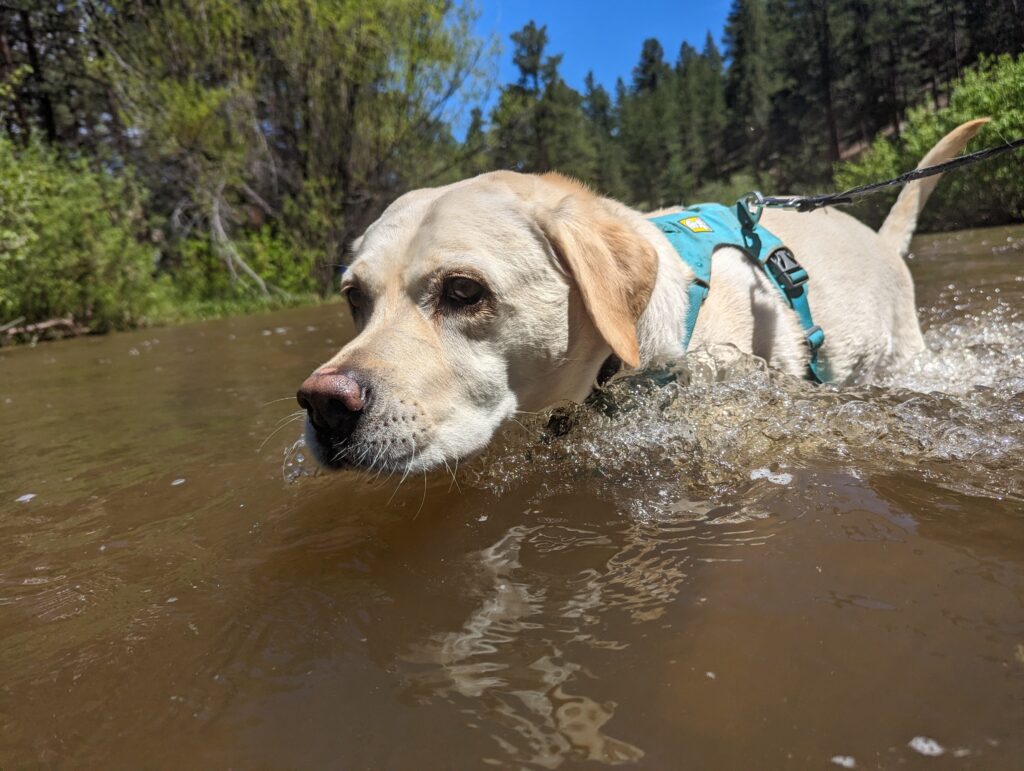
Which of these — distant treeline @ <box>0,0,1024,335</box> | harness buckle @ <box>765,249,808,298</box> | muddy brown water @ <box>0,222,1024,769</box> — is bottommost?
muddy brown water @ <box>0,222,1024,769</box>

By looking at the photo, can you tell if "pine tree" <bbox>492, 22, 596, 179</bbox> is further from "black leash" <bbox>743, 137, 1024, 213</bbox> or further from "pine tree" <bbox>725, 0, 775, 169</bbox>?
"black leash" <bbox>743, 137, 1024, 213</bbox>

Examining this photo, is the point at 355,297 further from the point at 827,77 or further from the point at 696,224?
the point at 827,77

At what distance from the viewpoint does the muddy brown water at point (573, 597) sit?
1.33 meters

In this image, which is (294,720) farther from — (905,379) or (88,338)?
(88,338)

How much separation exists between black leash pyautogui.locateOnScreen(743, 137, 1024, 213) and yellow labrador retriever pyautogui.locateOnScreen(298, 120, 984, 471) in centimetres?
56

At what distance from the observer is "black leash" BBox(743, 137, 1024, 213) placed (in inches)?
119

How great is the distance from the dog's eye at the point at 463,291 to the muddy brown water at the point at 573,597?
0.60 metres

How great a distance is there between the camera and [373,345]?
2.48m

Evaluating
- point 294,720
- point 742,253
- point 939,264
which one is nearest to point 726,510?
point 294,720

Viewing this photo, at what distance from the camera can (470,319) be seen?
2.64 m

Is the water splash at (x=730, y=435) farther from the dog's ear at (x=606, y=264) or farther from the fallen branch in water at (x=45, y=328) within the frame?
the fallen branch in water at (x=45, y=328)

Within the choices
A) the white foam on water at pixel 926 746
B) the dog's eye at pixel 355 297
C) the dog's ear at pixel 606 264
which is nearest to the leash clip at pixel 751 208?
the dog's ear at pixel 606 264

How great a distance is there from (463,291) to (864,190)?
2309 millimetres

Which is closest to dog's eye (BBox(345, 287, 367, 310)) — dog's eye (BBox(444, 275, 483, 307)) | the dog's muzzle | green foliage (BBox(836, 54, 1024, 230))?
dog's eye (BBox(444, 275, 483, 307))
